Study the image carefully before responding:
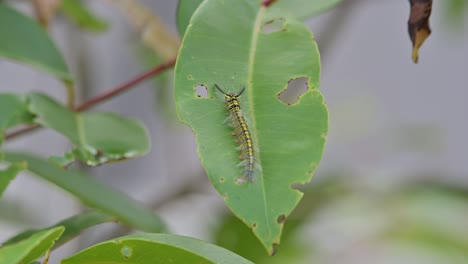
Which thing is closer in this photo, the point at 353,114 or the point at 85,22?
the point at 85,22

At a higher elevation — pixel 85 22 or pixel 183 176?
pixel 85 22

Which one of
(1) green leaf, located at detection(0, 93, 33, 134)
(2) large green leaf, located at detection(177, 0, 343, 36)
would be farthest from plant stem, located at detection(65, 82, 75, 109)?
(2) large green leaf, located at detection(177, 0, 343, 36)

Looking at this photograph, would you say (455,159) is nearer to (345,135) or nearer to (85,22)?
(345,135)

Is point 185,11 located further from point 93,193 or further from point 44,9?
point 44,9

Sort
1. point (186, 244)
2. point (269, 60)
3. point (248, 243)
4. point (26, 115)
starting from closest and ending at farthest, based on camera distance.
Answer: point (186, 244) → point (269, 60) → point (26, 115) → point (248, 243)

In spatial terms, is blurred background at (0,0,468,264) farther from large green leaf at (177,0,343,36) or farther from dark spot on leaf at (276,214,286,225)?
dark spot on leaf at (276,214,286,225)

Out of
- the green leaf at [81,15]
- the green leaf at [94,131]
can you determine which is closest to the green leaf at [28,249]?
the green leaf at [94,131]

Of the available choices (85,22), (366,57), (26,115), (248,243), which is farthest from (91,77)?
(366,57)
